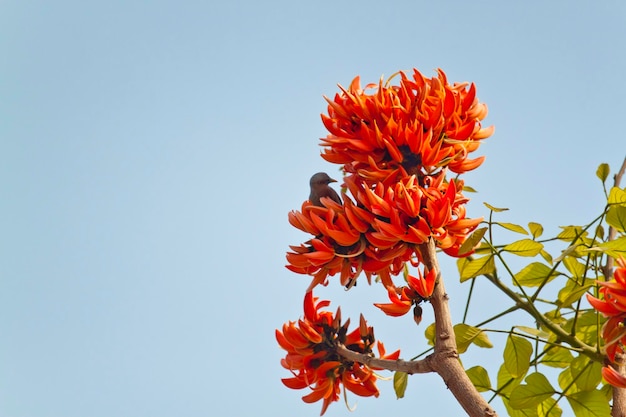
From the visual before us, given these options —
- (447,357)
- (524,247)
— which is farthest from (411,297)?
(524,247)

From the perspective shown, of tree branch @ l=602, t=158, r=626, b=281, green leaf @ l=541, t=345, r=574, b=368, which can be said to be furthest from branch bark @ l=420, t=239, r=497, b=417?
tree branch @ l=602, t=158, r=626, b=281

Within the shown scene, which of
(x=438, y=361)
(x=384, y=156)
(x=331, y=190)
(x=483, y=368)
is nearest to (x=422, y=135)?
(x=384, y=156)

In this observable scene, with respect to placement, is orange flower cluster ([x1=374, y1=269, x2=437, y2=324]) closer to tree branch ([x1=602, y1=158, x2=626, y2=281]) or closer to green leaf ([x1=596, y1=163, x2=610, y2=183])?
green leaf ([x1=596, y1=163, x2=610, y2=183])

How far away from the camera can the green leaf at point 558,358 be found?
1.86 meters

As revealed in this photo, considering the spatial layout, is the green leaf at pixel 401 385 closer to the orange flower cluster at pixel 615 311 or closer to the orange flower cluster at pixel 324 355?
the orange flower cluster at pixel 324 355

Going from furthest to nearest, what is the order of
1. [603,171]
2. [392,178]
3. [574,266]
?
[574,266] → [603,171] → [392,178]

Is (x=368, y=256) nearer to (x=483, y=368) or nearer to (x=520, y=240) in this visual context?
(x=520, y=240)

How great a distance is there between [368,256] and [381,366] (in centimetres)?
21

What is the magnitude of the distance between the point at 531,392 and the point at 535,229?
1.32 ft

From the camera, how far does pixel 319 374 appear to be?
5.00 ft

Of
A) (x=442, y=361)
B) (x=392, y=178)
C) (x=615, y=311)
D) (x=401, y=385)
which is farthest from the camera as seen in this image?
(x=401, y=385)

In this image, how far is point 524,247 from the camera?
151 cm

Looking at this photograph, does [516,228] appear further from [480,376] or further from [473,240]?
[480,376]

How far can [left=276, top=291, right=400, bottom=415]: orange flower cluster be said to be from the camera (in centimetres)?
152
